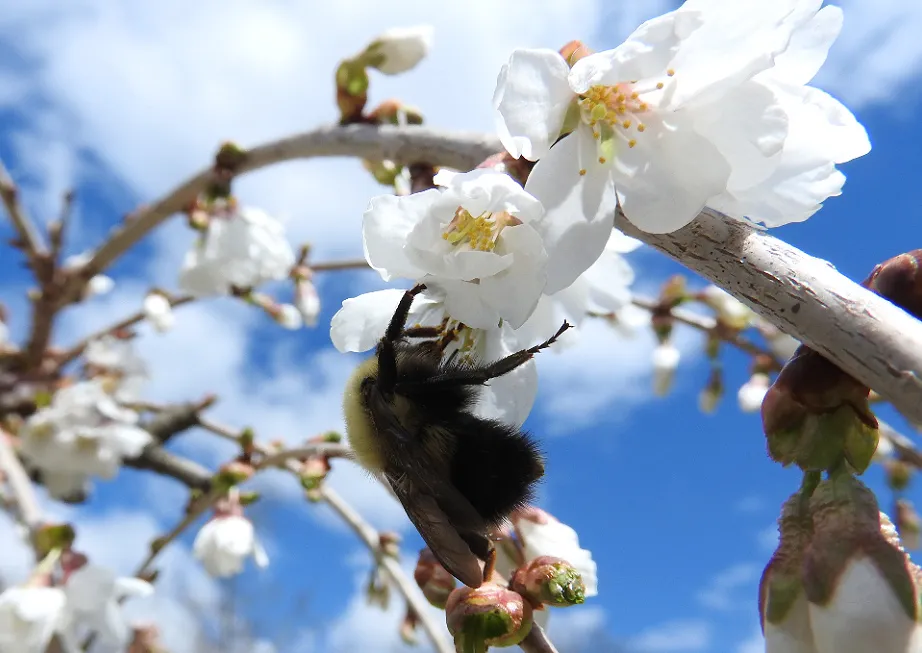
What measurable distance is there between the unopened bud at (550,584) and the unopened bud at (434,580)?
0.15 m

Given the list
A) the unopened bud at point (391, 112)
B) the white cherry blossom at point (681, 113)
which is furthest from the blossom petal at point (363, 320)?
the unopened bud at point (391, 112)

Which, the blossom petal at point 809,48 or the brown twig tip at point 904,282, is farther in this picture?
the blossom petal at point 809,48

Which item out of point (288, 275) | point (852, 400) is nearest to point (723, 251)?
point (852, 400)

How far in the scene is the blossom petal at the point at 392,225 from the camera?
86 centimetres

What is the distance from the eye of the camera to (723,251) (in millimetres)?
762

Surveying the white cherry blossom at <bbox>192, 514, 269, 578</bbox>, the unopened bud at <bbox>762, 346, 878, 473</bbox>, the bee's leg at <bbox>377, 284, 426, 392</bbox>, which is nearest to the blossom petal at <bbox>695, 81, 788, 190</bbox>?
the unopened bud at <bbox>762, 346, 878, 473</bbox>

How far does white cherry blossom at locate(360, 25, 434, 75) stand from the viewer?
1.81 meters

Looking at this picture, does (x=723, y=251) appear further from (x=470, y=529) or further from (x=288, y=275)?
(x=288, y=275)

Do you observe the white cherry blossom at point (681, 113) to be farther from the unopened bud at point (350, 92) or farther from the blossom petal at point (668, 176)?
the unopened bud at point (350, 92)

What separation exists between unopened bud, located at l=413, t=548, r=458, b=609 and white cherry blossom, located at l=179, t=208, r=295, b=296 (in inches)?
84.1

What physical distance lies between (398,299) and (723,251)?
486 mm

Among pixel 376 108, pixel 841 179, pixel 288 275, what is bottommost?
pixel 288 275

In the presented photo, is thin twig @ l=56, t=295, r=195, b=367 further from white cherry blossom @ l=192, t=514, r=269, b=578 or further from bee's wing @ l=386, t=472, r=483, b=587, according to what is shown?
bee's wing @ l=386, t=472, r=483, b=587

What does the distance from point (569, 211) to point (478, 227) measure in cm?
11
